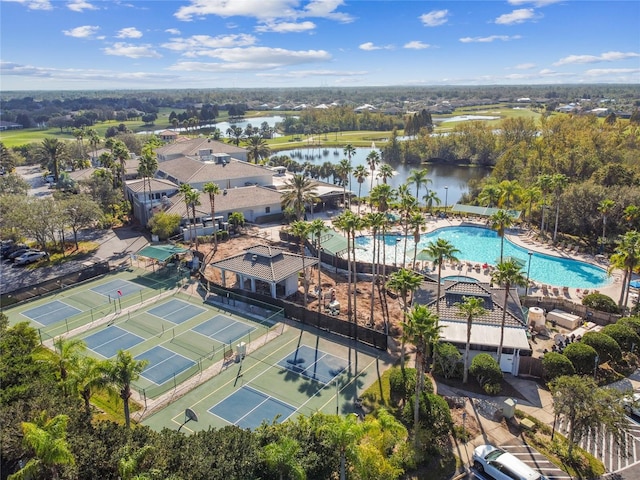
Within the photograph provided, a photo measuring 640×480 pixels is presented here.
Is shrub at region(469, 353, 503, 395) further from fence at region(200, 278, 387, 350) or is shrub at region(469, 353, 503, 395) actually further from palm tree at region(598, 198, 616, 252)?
palm tree at region(598, 198, 616, 252)

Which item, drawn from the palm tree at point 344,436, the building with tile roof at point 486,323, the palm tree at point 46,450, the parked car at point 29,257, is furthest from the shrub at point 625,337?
the parked car at point 29,257

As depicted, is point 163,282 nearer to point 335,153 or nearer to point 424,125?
point 335,153

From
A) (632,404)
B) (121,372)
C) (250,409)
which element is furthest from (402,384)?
(121,372)

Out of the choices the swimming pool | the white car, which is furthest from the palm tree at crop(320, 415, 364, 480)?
the swimming pool

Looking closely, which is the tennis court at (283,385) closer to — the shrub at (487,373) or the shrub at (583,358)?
the shrub at (487,373)

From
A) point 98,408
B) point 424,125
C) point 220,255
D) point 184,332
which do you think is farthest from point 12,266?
point 424,125

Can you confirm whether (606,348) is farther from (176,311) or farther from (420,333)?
(176,311)
